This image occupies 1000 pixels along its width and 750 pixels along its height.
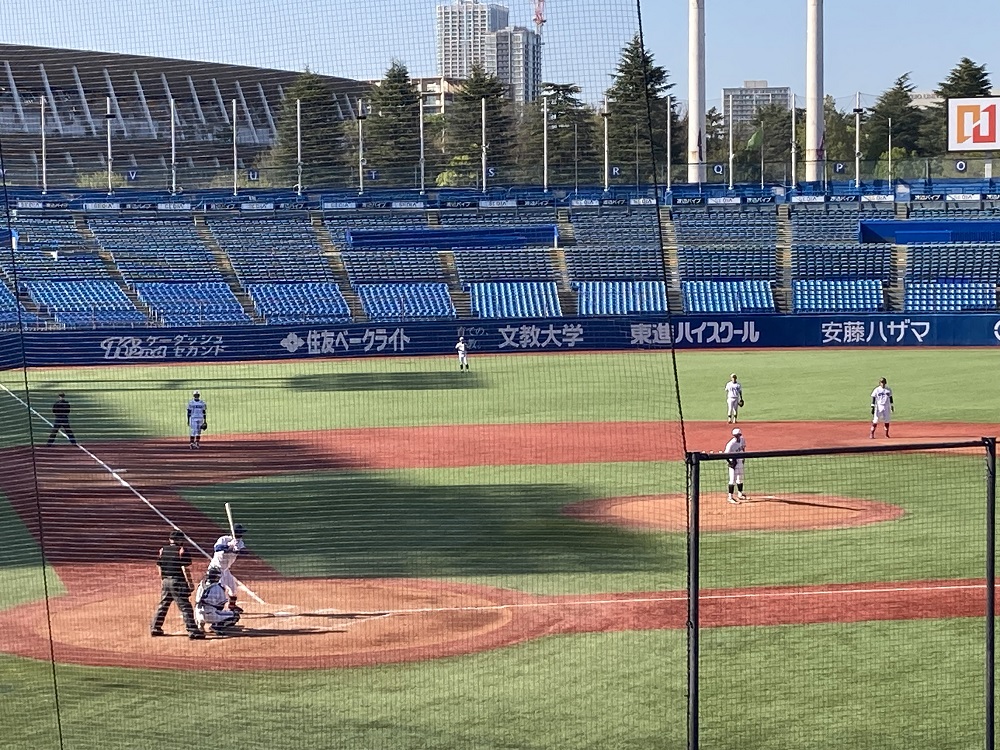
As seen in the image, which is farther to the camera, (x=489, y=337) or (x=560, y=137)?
(x=489, y=337)

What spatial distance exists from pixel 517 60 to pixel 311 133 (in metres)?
2.17

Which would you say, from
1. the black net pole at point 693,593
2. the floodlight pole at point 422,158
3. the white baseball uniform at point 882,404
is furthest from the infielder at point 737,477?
the black net pole at point 693,593

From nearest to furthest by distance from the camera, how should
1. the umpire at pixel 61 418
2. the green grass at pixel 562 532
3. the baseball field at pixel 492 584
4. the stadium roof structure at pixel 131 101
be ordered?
the baseball field at pixel 492 584
the stadium roof structure at pixel 131 101
the green grass at pixel 562 532
the umpire at pixel 61 418

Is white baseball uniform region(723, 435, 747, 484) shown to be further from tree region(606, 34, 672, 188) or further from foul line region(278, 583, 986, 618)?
tree region(606, 34, 672, 188)

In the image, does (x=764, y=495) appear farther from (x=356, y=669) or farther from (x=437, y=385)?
(x=437, y=385)

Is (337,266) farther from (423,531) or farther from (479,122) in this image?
(479,122)

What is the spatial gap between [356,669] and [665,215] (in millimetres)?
34585

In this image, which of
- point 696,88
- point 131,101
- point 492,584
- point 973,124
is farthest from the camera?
point 696,88

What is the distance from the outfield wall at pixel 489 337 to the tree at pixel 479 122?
65.3 ft

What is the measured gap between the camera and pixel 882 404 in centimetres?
2506

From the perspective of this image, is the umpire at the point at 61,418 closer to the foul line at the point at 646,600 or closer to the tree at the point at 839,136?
the foul line at the point at 646,600

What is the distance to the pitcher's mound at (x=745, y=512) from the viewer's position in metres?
17.9

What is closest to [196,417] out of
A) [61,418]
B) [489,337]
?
[61,418]

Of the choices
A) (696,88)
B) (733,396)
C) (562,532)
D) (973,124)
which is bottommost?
(562,532)
